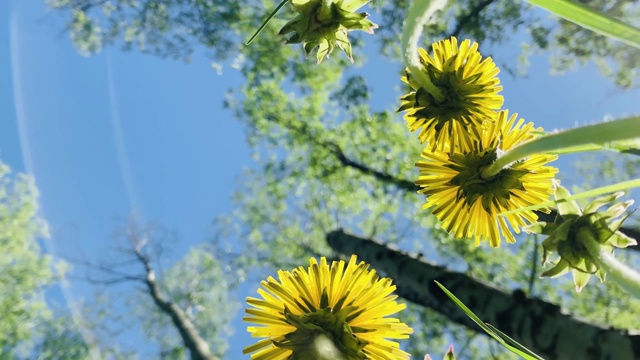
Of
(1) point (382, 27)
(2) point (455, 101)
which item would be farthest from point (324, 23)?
(1) point (382, 27)

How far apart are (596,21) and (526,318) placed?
172cm

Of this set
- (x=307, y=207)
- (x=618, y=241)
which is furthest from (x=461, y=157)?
(x=307, y=207)

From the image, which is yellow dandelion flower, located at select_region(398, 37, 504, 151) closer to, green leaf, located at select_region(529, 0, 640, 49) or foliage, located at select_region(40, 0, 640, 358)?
green leaf, located at select_region(529, 0, 640, 49)

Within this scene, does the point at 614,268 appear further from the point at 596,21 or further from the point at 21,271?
the point at 21,271

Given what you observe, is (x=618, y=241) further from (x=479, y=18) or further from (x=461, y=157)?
(x=479, y=18)

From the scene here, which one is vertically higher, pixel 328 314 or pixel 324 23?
pixel 324 23

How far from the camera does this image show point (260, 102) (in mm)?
6059

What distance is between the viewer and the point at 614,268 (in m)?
0.38

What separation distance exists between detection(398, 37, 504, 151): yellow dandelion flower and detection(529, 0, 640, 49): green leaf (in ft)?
0.99

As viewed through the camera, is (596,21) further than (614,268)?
No

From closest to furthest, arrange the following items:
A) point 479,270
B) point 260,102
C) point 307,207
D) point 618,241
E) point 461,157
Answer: point 618,241, point 461,157, point 479,270, point 260,102, point 307,207

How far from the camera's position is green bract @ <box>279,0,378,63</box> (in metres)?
0.57

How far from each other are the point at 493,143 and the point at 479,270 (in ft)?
17.3

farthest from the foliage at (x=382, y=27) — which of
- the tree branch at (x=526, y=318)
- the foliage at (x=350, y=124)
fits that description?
the tree branch at (x=526, y=318)
